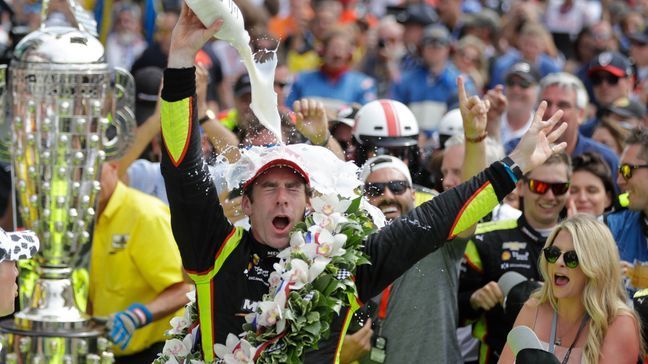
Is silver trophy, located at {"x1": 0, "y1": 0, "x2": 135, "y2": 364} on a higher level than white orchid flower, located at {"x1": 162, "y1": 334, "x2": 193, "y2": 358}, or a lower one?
higher

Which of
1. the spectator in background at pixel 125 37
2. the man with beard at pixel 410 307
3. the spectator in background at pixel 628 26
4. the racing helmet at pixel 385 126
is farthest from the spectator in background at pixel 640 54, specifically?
the man with beard at pixel 410 307

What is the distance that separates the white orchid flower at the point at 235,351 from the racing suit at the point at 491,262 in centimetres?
205

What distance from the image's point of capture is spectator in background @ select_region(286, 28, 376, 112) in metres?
12.5

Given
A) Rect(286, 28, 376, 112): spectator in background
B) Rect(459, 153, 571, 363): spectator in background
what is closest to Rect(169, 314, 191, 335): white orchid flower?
Rect(459, 153, 571, 363): spectator in background

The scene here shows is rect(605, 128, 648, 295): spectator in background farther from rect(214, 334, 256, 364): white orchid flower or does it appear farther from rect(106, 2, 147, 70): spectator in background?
rect(106, 2, 147, 70): spectator in background

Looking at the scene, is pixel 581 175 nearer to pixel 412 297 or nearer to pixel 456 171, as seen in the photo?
pixel 456 171

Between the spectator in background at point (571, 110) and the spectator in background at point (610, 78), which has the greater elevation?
the spectator in background at point (610, 78)

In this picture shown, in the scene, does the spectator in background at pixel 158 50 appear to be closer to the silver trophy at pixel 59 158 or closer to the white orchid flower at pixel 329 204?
the silver trophy at pixel 59 158

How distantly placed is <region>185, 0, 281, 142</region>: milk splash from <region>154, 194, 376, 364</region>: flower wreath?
46cm

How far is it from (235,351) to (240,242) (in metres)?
0.45

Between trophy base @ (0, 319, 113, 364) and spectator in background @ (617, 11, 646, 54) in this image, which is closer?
trophy base @ (0, 319, 113, 364)

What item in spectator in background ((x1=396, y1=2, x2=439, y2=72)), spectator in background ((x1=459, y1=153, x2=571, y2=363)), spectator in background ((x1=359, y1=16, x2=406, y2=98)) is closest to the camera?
spectator in background ((x1=459, y1=153, x2=571, y2=363))

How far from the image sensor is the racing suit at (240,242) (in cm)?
512

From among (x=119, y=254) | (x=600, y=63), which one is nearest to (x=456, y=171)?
(x=119, y=254)
